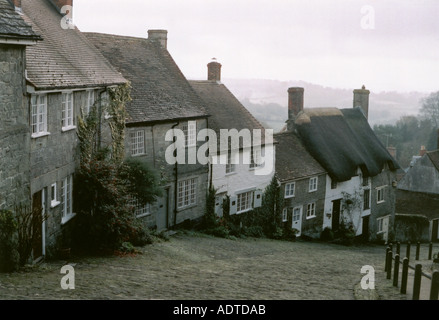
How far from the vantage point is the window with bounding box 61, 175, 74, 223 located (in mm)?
16781

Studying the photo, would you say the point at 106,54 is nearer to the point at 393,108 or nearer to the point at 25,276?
the point at 25,276

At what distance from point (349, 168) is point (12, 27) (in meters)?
25.7

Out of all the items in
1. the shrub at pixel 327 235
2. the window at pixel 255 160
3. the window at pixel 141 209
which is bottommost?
the shrub at pixel 327 235

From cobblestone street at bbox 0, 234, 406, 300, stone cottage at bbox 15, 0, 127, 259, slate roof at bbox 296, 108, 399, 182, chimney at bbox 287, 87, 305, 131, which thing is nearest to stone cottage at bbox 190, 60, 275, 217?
slate roof at bbox 296, 108, 399, 182

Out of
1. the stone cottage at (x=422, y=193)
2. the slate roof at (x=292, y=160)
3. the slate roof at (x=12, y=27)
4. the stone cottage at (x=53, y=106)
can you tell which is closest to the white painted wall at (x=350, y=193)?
the slate roof at (x=292, y=160)

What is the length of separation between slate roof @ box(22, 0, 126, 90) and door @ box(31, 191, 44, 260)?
9.99 ft

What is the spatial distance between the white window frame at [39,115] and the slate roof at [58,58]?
19.4 inches

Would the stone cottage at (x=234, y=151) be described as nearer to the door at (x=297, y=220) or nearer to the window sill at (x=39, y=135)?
the door at (x=297, y=220)

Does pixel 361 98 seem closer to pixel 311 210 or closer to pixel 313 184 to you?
pixel 313 184

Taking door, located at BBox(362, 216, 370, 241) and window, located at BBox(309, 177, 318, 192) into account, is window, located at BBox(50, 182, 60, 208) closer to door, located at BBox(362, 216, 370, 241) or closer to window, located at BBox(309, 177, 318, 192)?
window, located at BBox(309, 177, 318, 192)

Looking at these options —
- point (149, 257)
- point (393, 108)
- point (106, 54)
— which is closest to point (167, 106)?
point (106, 54)

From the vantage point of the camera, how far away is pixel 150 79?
26.1m

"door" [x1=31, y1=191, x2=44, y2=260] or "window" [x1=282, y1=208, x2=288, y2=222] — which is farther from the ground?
"door" [x1=31, y1=191, x2=44, y2=260]

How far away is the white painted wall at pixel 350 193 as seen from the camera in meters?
34.1
